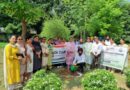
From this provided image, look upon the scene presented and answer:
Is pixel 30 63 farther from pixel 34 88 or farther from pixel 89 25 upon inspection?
pixel 89 25

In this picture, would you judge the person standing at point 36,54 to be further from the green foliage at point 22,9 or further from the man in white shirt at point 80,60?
the man in white shirt at point 80,60

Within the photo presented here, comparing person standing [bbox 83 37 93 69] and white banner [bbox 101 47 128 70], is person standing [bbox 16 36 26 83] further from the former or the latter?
white banner [bbox 101 47 128 70]

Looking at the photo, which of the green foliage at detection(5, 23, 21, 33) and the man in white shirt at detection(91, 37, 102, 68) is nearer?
the man in white shirt at detection(91, 37, 102, 68)

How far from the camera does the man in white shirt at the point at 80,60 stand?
1369 cm

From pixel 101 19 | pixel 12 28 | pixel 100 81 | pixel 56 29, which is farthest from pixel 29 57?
pixel 101 19

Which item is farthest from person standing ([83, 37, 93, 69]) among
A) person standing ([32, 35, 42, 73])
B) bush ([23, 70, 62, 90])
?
bush ([23, 70, 62, 90])

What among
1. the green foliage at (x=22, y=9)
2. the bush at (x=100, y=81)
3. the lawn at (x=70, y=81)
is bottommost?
the lawn at (x=70, y=81)

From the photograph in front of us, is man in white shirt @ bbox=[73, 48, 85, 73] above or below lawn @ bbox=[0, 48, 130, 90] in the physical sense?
above

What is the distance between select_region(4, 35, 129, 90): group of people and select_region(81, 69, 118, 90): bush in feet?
8.87

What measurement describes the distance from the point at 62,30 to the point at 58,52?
21.9 m

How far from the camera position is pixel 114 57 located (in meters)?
14.2

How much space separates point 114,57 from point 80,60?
5.24 ft

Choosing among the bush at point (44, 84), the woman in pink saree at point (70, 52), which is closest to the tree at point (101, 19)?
the woman in pink saree at point (70, 52)

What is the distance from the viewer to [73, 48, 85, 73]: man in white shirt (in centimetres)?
1369
